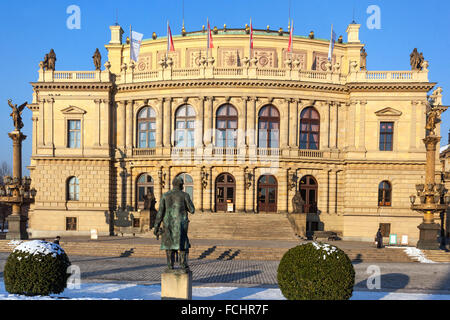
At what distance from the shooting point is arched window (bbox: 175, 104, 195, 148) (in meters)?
40.3

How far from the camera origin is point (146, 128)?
4159 cm

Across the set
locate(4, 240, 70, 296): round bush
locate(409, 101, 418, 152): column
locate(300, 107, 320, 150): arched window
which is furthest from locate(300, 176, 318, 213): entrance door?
locate(4, 240, 70, 296): round bush

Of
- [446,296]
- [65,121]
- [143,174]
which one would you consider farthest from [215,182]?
[446,296]

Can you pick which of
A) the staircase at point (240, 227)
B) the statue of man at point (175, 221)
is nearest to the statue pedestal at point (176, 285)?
the statue of man at point (175, 221)

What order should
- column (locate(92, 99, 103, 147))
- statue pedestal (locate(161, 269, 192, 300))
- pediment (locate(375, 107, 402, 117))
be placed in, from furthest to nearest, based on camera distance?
1. column (locate(92, 99, 103, 147))
2. pediment (locate(375, 107, 402, 117))
3. statue pedestal (locate(161, 269, 192, 300))

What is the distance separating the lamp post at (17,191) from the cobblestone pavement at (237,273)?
486 cm

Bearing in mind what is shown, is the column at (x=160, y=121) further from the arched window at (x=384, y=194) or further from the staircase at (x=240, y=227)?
the arched window at (x=384, y=194)

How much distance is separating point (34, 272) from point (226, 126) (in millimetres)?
28535

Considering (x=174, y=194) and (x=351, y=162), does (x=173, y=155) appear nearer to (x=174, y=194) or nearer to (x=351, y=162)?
(x=351, y=162)

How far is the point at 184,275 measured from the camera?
12164 mm

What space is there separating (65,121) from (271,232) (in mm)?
24024

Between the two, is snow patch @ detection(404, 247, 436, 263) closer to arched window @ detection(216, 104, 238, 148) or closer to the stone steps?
the stone steps

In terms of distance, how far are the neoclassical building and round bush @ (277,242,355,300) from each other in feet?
85.7

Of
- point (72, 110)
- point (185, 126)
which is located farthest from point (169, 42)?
point (72, 110)
